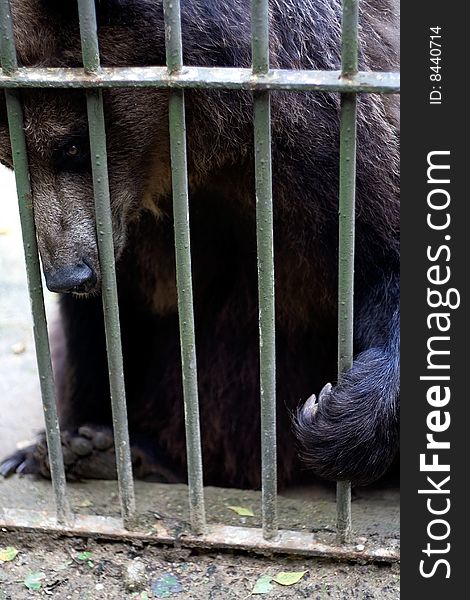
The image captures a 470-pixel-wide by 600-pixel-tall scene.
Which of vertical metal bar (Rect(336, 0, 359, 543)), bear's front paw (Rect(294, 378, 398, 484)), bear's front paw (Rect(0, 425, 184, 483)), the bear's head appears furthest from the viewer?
bear's front paw (Rect(0, 425, 184, 483))

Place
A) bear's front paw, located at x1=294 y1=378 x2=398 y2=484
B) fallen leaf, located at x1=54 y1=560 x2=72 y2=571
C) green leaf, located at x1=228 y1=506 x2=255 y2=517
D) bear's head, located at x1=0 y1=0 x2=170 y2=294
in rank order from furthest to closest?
green leaf, located at x1=228 y1=506 x2=255 y2=517
fallen leaf, located at x1=54 y1=560 x2=72 y2=571
bear's front paw, located at x1=294 y1=378 x2=398 y2=484
bear's head, located at x1=0 y1=0 x2=170 y2=294

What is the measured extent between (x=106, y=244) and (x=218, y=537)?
0.95 meters

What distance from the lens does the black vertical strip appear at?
2445 millimetres

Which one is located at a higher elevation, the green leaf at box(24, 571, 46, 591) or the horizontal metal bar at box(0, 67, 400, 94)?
the horizontal metal bar at box(0, 67, 400, 94)

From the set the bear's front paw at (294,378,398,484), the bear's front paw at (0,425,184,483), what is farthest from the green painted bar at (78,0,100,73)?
the bear's front paw at (0,425,184,483)

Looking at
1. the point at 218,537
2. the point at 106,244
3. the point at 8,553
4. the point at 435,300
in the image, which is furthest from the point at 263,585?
the point at 106,244

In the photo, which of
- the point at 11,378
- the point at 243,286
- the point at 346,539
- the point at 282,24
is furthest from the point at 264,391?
the point at 11,378

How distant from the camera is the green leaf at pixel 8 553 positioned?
9.83 ft

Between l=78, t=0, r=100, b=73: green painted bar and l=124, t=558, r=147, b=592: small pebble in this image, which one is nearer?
l=78, t=0, r=100, b=73: green painted bar

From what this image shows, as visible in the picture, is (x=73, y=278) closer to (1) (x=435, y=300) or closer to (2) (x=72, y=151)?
(2) (x=72, y=151)

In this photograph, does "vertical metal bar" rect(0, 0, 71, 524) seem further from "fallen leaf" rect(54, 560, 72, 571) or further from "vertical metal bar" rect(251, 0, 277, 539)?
"vertical metal bar" rect(251, 0, 277, 539)

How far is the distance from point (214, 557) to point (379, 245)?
1.06 m

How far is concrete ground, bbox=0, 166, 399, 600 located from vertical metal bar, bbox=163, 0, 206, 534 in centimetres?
16

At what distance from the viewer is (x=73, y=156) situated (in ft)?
9.04
